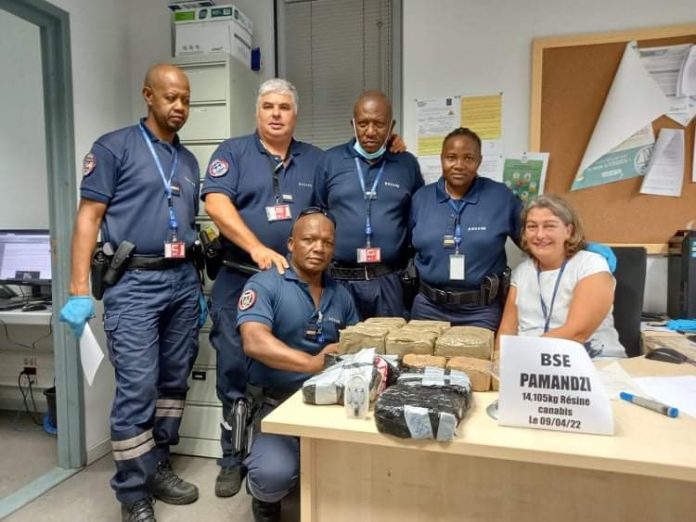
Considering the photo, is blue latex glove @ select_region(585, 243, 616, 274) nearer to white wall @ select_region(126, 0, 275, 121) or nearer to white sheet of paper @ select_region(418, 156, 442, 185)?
white sheet of paper @ select_region(418, 156, 442, 185)

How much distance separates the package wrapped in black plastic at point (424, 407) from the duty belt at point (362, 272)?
101cm

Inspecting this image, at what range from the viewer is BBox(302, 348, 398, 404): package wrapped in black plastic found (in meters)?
1.08

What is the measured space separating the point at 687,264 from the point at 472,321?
3.20 ft

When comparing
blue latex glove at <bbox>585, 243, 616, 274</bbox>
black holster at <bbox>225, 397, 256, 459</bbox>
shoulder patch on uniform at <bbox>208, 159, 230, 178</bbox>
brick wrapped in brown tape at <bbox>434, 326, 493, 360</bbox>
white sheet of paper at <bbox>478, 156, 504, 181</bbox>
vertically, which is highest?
white sheet of paper at <bbox>478, 156, 504, 181</bbox>

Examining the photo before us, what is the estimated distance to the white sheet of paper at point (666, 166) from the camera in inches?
90.7

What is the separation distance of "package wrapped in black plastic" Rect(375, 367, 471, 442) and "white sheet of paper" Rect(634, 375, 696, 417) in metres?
0.45

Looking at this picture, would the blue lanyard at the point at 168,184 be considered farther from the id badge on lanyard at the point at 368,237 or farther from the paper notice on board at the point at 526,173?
the paper notice on board at the point at 526,173

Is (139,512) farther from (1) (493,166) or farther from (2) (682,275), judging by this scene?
(2) (682,275)

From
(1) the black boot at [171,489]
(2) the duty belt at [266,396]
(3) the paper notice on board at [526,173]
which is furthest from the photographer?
(3) the paper notice on board at [526,173]

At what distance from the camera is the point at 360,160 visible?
85.0 inches

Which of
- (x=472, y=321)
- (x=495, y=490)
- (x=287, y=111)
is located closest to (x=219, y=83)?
(x=287, y=111)

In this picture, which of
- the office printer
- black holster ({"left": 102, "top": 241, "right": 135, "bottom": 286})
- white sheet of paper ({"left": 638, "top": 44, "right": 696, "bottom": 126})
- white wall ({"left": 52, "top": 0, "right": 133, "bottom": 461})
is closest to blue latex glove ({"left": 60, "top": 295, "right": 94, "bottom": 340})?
black holster ({"left": 102, "top": 241, "right": 135, "bottom": 286})

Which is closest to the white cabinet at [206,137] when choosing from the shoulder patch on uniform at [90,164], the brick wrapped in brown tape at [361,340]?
the shoulder patch on uniform at [90,164]

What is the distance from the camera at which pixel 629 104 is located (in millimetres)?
2330
